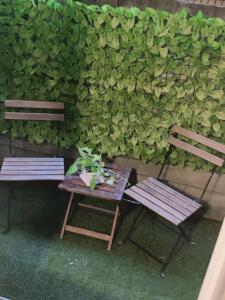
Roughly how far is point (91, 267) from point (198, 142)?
140 cm

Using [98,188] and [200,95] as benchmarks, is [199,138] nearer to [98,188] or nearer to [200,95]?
[200,95]

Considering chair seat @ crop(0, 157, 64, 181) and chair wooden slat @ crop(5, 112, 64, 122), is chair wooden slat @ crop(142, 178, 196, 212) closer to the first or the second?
chair seat @ crop(0, 157, 64, 181)

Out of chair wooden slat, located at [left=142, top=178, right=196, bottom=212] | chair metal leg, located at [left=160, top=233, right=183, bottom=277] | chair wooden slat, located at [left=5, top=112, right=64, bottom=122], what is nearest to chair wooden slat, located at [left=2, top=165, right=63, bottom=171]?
chair wooden slat, located at [left=5, top=112, right=64, bottom=122]

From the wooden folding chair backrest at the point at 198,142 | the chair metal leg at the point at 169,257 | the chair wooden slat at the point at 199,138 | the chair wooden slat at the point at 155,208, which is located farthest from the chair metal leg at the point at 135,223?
the chair wooden slat at the point at 199,138

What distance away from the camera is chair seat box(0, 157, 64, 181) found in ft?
8.64

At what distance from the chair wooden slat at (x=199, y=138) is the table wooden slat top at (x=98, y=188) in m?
0.63

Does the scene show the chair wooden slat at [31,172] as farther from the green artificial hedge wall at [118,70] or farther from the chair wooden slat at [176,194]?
the chair wooden slat at [176,194]

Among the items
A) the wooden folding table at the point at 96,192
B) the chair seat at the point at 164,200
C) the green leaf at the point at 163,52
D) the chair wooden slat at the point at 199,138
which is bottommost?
the wooden folding table at the point at 96,192

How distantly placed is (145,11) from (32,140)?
5.42ft

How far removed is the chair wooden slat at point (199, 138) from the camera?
2.70 meters

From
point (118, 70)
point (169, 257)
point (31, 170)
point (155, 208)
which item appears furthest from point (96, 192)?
point (118, 70)

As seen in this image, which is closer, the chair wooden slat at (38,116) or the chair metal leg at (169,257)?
the chair metal leg at (169,257)

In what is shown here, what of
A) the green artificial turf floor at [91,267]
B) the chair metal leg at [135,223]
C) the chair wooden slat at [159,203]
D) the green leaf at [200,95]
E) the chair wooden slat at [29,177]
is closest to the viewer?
the green artificial turf floor at [91,267]

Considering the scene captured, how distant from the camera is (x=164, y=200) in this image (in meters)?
2.66
